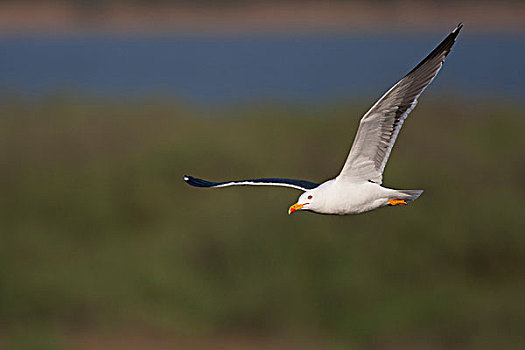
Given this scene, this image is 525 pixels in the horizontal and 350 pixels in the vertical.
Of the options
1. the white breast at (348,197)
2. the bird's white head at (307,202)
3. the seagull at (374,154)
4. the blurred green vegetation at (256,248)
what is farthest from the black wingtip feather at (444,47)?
the blurred green vegetation at (256,248)

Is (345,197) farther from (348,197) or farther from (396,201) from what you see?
(396,201)

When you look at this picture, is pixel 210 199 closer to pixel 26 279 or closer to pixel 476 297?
pixel 26 279

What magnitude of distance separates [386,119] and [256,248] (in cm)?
517

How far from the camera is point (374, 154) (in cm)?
535

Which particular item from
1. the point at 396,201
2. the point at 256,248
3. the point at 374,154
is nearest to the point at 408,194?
the point at 396,201

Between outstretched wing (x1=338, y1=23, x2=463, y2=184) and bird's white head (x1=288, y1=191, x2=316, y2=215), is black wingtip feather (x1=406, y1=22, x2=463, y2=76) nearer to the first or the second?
outstretched wing (x1=338, y1=23, x2=463, y2=184)

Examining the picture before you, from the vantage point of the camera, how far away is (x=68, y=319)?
10211 mm

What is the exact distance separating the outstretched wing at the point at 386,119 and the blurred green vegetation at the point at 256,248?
4.58 m

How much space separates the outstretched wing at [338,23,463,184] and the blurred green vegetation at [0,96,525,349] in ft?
15.0

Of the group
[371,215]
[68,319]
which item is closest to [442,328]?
[371,215]

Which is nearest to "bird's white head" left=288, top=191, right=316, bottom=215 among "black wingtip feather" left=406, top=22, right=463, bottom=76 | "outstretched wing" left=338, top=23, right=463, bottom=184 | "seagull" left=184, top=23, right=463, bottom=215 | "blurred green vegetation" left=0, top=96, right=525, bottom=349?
"seagull" left=184, top=23, right=463, bottom=215

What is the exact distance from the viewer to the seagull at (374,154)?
512 cm

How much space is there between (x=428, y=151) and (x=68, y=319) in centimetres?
464

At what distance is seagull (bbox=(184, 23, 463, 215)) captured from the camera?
5.12 meters
